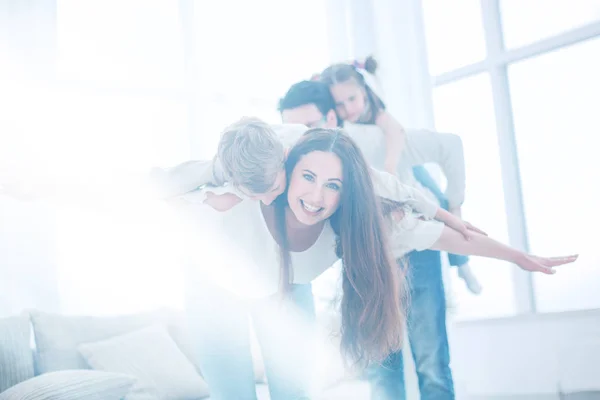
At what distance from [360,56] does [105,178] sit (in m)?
2.30

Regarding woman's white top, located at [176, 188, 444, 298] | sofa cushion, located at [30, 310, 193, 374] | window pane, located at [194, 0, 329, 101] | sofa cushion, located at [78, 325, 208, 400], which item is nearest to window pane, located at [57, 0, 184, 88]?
window pane, located at [194, 0, 329, 101]

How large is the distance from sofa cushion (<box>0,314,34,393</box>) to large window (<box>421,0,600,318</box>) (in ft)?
7.55

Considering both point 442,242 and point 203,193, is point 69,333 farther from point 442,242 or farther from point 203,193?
point 442,242

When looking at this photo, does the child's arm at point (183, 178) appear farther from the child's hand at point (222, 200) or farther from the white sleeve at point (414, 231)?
the white sleeve at point (414, 231)

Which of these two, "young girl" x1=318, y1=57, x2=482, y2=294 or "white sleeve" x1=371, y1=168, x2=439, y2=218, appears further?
"young girl" x1=318, y1=57, x2=482, y2=294

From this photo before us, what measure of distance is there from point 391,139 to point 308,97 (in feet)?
1.18

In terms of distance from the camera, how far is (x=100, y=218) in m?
3.27

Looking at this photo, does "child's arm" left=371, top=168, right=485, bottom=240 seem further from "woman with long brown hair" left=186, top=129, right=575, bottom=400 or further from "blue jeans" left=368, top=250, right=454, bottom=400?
"blue jeans" left=368, top=250, right=454, bottom=400

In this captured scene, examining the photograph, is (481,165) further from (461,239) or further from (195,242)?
(195,242)

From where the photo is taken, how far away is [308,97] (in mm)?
2221

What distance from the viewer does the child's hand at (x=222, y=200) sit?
5.49ft

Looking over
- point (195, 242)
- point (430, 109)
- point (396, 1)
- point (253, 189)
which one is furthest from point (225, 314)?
point (396, 1)

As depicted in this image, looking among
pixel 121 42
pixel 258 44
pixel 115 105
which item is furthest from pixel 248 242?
pixel 258 44

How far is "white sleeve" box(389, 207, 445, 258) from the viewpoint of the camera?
173 centimetres
